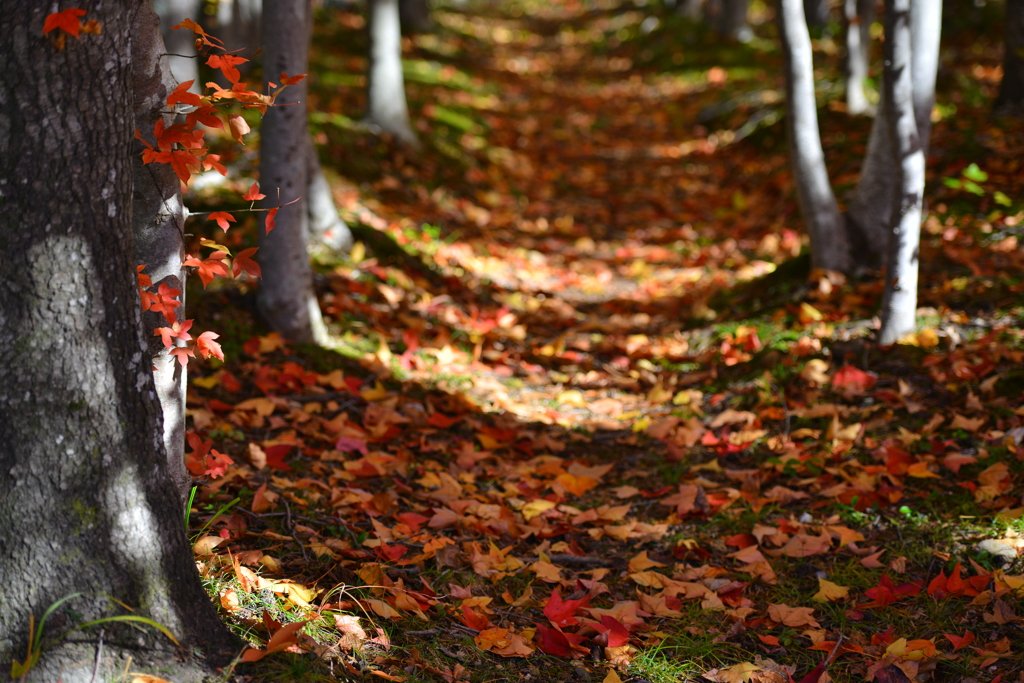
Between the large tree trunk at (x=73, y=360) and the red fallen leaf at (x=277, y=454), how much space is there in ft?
3.98

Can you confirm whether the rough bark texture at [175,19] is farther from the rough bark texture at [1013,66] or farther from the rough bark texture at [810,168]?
the rough bark texture at [1013,66]

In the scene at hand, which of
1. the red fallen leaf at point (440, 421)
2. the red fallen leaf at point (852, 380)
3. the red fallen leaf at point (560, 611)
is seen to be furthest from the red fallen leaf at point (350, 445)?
the red fallen leaf at point (852, 380)

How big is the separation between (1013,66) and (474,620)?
22.1ft

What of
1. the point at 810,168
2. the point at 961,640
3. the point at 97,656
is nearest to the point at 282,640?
the point at 97,656

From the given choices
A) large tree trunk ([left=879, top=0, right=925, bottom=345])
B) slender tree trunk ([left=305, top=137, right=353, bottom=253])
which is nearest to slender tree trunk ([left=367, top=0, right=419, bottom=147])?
slender tree trunk ([left=305, top=137, right=353, bottom=253])

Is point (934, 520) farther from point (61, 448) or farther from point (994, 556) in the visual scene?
point (61, 448)

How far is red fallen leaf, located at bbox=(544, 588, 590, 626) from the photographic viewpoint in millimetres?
2291

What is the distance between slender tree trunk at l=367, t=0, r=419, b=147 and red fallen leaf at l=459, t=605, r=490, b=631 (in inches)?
252

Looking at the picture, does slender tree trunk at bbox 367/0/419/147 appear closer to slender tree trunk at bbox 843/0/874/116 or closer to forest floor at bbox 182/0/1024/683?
forest floor at bbox 182/0/1024/683

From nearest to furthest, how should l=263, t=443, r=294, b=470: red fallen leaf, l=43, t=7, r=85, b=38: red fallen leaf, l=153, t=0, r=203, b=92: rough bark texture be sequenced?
l=43, t=7, r=85, b=38: red fallen leaf → l=263, t=443, r=294, b=470: red fallen leaf → l=153, t=0, r=203, b=92: rough bark texture

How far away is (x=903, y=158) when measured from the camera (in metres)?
3.78

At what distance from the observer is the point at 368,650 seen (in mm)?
2059

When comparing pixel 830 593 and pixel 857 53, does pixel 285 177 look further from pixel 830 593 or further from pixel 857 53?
pixel 857 53

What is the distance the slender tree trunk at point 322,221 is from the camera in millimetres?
5062
